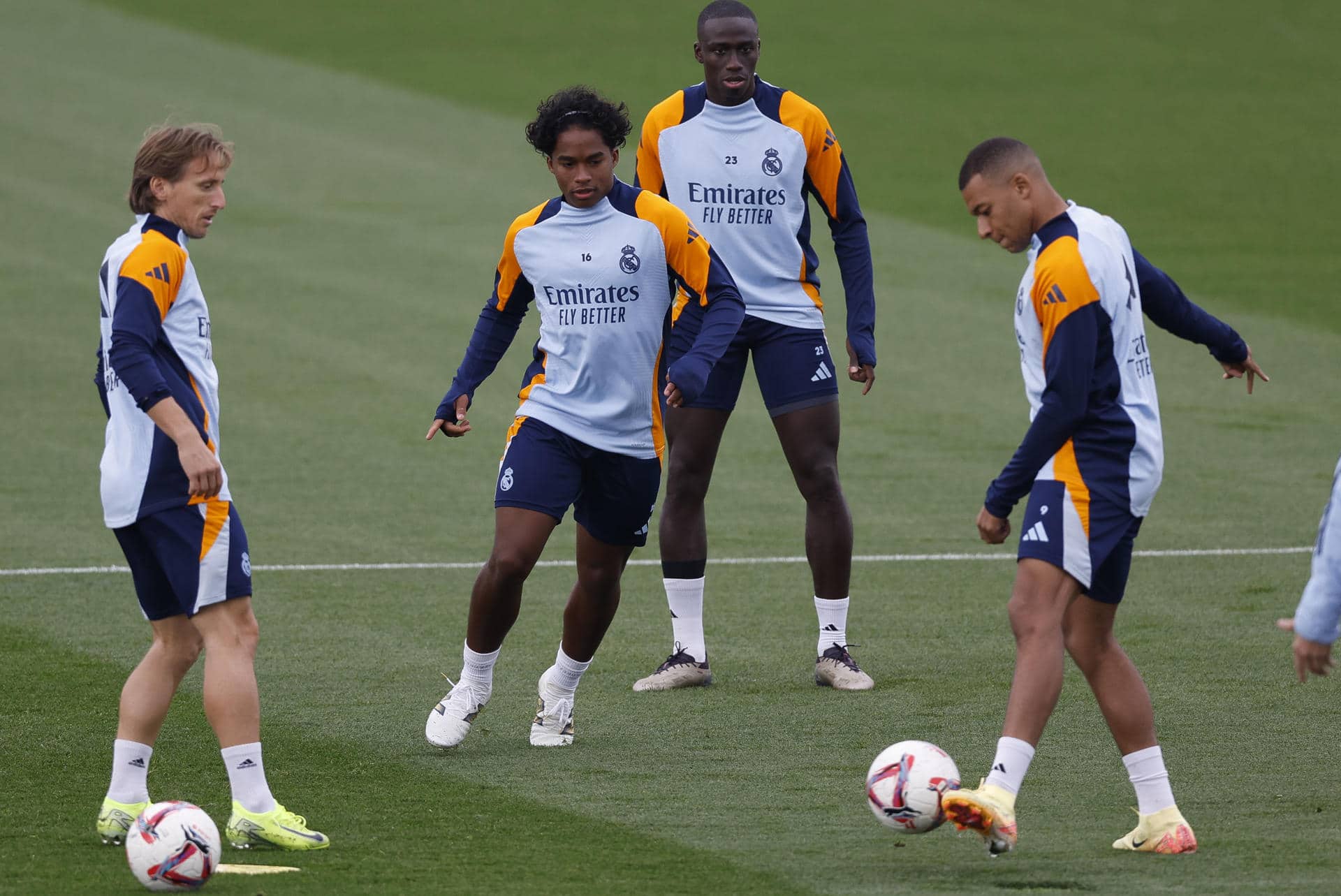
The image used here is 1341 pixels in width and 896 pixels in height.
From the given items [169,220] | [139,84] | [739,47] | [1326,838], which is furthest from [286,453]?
[139,84]

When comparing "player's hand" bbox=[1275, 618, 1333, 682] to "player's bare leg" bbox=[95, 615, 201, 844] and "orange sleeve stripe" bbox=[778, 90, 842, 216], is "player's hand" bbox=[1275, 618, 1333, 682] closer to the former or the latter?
"player's bare leg" bbox=[95, 615, 201, 844]

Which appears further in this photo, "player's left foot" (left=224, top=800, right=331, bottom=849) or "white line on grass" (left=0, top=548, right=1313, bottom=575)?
"white line on grass" (left=0, top=548, right=1313, bottom=575)

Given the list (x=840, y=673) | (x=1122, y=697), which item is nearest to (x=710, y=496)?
(x=840, y=673)

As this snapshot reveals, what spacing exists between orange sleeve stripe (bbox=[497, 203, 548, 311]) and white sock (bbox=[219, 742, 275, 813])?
205cm

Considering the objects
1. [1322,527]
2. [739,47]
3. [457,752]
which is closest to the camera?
[1322,527]

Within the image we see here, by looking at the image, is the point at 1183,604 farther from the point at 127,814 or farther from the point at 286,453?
the point at 286,453

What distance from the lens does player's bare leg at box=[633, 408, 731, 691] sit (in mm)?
7820

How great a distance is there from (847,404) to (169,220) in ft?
35.3

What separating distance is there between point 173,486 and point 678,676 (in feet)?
9.22

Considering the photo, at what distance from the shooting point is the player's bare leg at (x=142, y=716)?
554 centimetres

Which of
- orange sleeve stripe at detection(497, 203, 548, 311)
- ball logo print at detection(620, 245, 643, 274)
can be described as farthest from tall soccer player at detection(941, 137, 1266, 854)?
orange sleeve stripe at detection(497, 203, 548, 311)

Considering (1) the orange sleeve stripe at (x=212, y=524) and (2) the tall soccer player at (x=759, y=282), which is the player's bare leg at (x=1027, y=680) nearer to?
(1) the orange sleeve stripe at (x=212, y=524)

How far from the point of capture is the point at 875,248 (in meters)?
22.7

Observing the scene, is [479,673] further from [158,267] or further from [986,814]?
[986,814]
